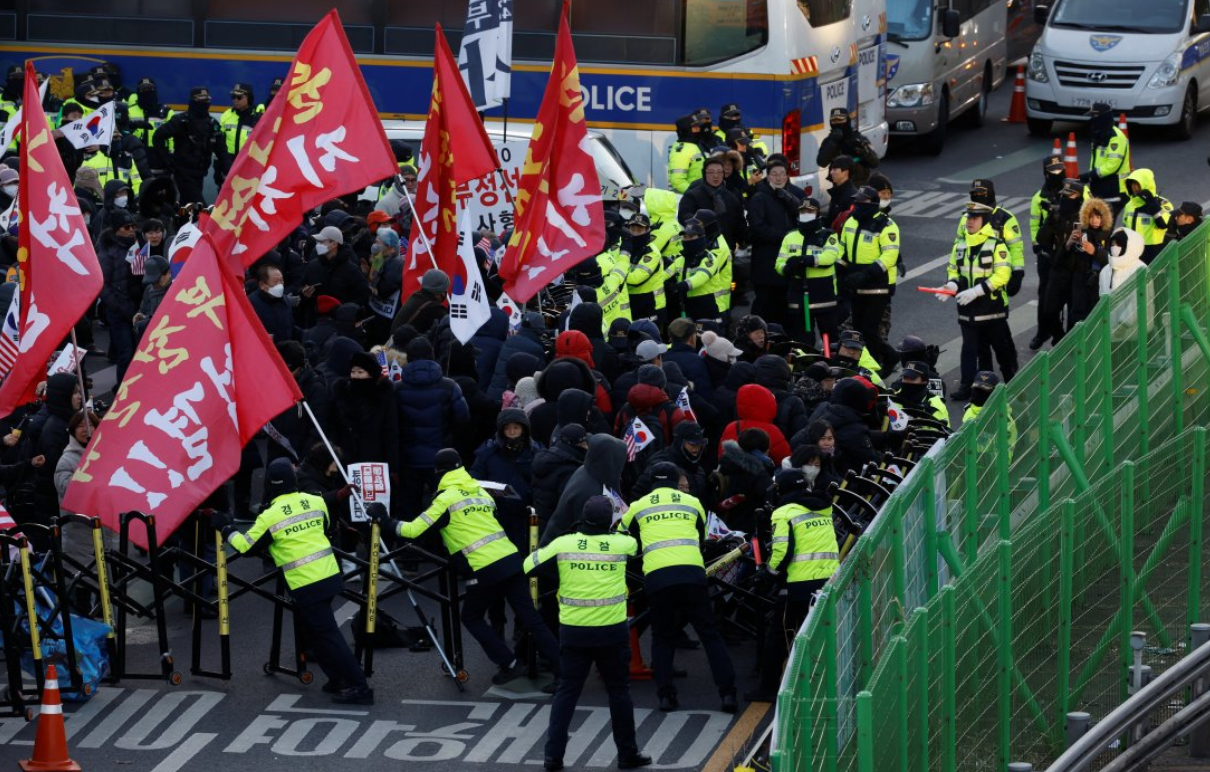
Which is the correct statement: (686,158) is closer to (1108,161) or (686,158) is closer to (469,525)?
(1108,161)

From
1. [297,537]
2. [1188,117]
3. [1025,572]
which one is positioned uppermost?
[1025,572]

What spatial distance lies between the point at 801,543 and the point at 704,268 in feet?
20.6

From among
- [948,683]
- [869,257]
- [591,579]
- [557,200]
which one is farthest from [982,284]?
[948,683]

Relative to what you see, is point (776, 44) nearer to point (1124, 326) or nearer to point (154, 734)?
point (1124, 326)

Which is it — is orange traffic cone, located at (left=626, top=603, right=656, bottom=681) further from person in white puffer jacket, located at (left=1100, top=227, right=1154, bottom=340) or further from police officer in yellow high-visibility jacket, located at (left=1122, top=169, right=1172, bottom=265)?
police officer in yellow high-visibility jacket, located at (left=1122, top=169, right=1172, bottom=265)

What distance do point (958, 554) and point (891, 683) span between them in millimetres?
2602

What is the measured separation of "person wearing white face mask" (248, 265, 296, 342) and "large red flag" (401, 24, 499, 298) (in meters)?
0.92

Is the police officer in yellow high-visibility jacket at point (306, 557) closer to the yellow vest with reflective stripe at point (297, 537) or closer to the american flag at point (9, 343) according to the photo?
the yellow vest with reflective stripe at point (297, 537)

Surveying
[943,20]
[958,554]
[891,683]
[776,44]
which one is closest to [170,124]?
[776,44]

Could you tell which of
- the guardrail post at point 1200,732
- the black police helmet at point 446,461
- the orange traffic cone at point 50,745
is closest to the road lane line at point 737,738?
the black police helmet at point 446,461

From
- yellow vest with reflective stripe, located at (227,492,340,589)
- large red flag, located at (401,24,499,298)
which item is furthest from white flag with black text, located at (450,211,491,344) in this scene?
yellow vest with reflective stripe, located at (227,492,340,589)

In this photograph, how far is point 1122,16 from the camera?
90.6 feet

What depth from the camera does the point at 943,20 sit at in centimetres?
2745

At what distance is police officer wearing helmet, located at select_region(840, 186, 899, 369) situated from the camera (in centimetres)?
1844
